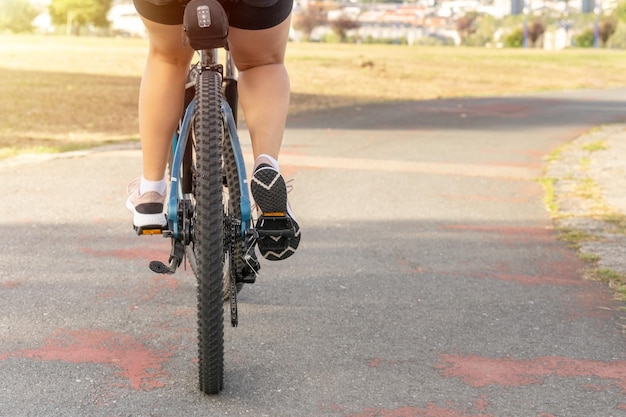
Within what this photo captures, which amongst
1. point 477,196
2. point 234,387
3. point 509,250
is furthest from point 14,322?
point 477,196

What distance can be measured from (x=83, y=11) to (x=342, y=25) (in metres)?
27.8

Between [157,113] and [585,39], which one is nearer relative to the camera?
[157,113]

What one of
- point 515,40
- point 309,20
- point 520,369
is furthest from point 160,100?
point 309,20

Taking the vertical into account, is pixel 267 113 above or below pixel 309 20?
above

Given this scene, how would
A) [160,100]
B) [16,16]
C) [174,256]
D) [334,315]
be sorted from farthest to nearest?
[16,16] < [334,315] < [160,100] < [174,256]

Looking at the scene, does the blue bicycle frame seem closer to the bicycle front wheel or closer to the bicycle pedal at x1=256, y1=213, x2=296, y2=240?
the bicycle pedal at x1=256, y1=213, x2=296, y2=240

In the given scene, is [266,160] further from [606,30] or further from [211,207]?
[606,30]

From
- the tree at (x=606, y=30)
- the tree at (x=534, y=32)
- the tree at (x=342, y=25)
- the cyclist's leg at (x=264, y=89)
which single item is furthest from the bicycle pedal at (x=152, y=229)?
the tree at (x=342, y=25)

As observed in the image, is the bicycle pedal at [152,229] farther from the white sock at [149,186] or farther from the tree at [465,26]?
the tree at [465,26]

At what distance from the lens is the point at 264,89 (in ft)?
13.0

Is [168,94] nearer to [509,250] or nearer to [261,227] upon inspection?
[261,227]

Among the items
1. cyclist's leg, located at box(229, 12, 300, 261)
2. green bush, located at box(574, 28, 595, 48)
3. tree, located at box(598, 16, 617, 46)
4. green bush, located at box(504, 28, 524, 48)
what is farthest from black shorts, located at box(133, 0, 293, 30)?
green bush, located at box(574, 28, 595, 48)

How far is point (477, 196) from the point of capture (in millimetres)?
8383

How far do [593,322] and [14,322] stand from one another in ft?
8.00
